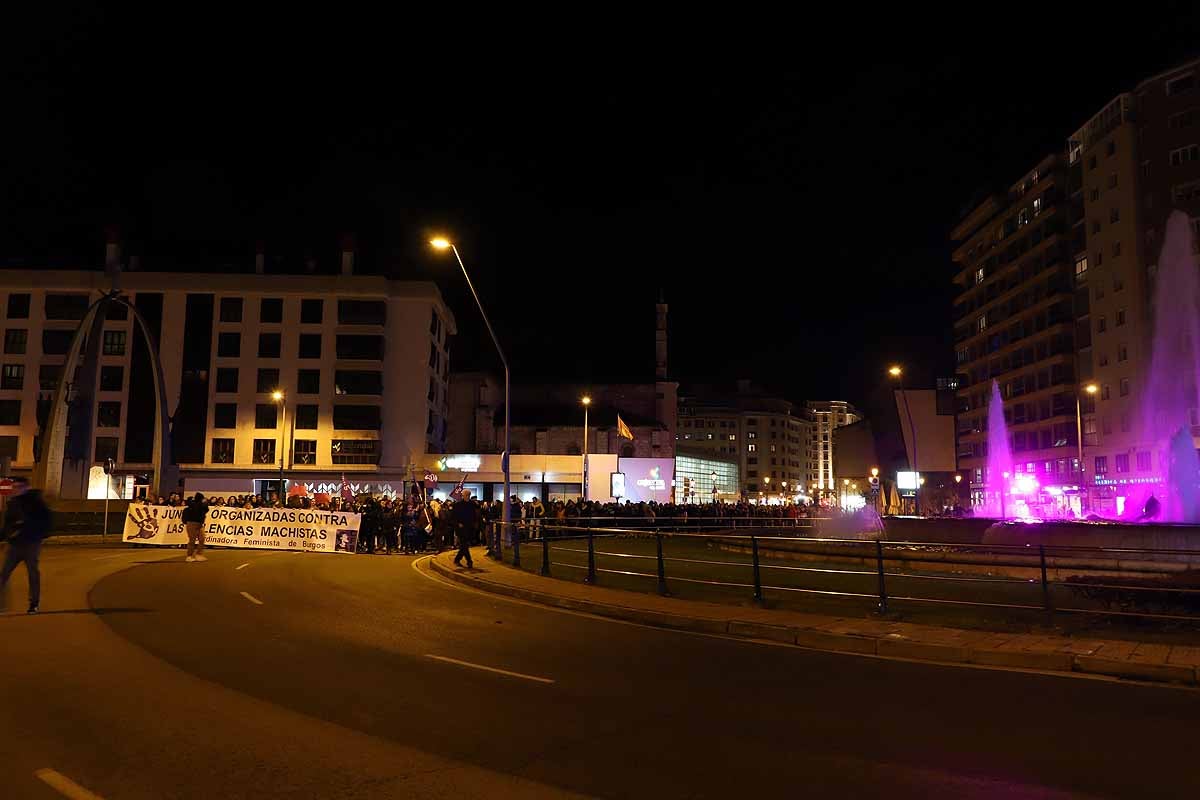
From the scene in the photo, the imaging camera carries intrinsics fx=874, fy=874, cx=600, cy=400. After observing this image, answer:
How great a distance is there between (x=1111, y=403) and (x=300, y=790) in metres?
72.2

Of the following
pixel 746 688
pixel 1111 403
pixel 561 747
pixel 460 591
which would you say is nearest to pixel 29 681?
pixel 561 747

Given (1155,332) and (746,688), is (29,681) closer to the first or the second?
(746,688)

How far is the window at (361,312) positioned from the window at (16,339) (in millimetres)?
25629

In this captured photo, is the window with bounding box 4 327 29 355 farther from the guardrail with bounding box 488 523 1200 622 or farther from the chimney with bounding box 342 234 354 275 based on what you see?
the guardrail with bounding box 488 523 1200 622

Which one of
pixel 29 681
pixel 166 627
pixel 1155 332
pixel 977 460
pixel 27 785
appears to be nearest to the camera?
pixel 27 785

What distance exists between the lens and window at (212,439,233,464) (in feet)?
238

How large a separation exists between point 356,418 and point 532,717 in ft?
226

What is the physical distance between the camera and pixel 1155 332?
59.0 meters

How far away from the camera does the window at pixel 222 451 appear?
72.7 meters

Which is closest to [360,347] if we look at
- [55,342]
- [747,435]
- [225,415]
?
[225,415]

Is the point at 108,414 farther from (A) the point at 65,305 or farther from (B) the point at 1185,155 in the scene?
(B) the point at 1185,155

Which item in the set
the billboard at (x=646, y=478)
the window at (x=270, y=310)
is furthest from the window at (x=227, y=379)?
the billboard at (x=646, y=478)

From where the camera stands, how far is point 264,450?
7294 cm

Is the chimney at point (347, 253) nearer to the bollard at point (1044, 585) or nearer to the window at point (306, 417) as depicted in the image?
the window at point (306, 417)
